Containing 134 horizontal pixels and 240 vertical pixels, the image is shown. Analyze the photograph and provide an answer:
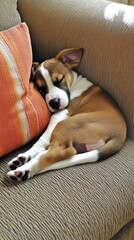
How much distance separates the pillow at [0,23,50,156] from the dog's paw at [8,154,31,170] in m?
0.05

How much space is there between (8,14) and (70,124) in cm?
54

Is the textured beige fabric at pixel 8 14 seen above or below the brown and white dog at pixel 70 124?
above

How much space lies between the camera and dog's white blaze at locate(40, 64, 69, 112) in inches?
52.2

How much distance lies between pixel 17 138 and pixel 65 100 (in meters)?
0.26

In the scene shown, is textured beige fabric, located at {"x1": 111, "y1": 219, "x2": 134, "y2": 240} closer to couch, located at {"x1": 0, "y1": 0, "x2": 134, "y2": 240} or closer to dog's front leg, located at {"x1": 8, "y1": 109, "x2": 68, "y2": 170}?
couch, located at {"x1": 0, "y1": 0, "x2": 134, "y2": 240}

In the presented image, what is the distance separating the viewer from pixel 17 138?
1179 millimetres

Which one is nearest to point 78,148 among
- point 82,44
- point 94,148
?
point 94,148

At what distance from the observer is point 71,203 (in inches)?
39.9

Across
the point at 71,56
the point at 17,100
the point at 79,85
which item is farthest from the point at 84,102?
the point at 17,100

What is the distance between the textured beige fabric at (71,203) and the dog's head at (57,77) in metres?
0.28

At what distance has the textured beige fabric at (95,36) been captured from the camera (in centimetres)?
130

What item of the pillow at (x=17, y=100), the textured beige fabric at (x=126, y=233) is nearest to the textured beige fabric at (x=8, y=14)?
the pillow at (x=17, y=100)

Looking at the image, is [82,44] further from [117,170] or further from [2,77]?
[117,170]

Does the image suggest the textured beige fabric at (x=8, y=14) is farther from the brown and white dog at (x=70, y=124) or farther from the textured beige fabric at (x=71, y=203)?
the textured beige fabric at (x=71, y=203)
